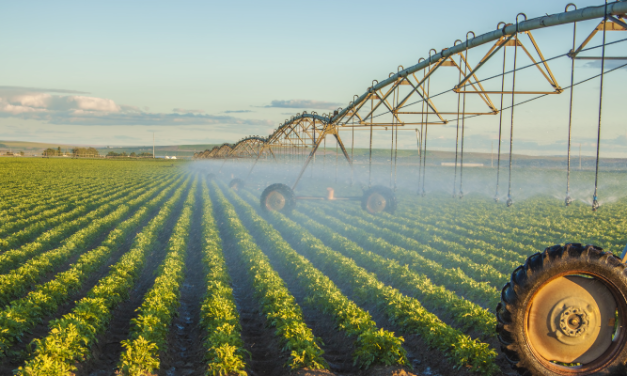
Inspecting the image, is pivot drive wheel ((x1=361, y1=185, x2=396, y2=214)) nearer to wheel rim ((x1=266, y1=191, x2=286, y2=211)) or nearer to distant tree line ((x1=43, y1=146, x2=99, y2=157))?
wheel rim ((x1=266, y1=191, x2=286, y2=211))

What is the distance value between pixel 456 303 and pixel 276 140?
27781 millimetres

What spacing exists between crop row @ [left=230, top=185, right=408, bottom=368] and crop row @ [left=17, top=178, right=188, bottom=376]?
165 inches

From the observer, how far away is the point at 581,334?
5.27m

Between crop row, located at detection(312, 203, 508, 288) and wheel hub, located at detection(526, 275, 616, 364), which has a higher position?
wheel hub, located at detection(526, 275, 616, 364)

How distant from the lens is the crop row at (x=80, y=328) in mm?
6168

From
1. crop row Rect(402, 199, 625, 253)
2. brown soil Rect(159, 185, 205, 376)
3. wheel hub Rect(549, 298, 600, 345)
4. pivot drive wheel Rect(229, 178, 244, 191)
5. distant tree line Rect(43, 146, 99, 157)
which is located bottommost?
brown soil Rect(159, 185, 205, 376)

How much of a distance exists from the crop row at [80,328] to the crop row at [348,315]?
419 cm

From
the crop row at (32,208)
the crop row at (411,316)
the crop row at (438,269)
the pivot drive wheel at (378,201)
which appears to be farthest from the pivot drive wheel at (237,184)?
the crop row at (411,316)

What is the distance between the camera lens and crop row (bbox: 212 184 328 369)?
6.77 meters

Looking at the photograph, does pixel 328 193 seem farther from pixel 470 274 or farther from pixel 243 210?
pixel 470 274

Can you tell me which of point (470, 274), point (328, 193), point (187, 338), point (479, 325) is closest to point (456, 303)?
point (479, 325)

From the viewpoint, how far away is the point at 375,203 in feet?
77.2

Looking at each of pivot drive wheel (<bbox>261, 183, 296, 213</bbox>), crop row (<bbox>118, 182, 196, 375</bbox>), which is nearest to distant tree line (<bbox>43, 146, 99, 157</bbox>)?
pivot drive wheel (<bbox>261, 183, 296, 213</bbox>)

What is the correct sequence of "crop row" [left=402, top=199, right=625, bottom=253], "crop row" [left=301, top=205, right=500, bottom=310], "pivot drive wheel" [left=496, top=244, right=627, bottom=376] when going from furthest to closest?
"crop row" [left=402, top=199, right=625, bottom=253] → "crop row" [left=301, top=205, right=500, bottom=310] → "pivot drive wheel" [left=496, top=244, right=627, bottom=376]
